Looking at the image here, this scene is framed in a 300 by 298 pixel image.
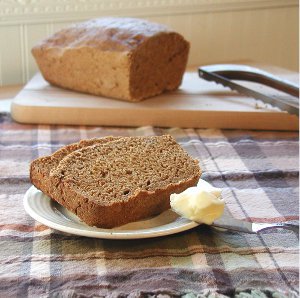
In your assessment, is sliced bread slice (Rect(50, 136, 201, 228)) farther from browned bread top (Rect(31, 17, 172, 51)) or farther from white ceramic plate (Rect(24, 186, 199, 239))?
browned bread top (Rect(31, 17, 172, 51))

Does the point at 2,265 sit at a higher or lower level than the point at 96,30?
lower

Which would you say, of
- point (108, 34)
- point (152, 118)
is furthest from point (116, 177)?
point (108, 34)

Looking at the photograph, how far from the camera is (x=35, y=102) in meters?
1.55

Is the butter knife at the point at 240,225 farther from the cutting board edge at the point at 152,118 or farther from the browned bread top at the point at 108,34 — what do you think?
the browned bread top at the point at 108,34

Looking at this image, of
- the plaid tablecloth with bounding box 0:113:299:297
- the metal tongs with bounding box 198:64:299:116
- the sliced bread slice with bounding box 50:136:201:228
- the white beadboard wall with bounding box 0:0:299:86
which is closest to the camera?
the plaid tablecloth with bounding box 0:113:299:297

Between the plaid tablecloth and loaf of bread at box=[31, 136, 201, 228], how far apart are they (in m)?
0.05

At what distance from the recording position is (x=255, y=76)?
64.1 inches

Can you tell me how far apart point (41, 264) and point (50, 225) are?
2.5 inches

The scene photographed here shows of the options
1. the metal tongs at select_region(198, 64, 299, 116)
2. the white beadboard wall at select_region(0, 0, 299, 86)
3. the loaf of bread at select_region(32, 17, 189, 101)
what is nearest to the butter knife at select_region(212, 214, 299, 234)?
the metal tongs at select_region(198, 64, 299, 116)

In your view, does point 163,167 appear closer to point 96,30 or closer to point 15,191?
point 15,191

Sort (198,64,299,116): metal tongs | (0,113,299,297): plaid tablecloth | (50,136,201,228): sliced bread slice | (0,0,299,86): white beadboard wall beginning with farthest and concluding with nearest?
(0,0,299,86): white beadboard wall → (198,64,299,116): metal tongs → (50,136,201,228): sliced bread slice → (0,113,299,297): plaid tablecloth

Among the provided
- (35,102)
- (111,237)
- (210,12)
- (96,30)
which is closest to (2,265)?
(111,237)

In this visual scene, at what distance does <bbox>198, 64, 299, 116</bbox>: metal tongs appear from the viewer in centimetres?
150

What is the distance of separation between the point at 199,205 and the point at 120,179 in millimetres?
142
